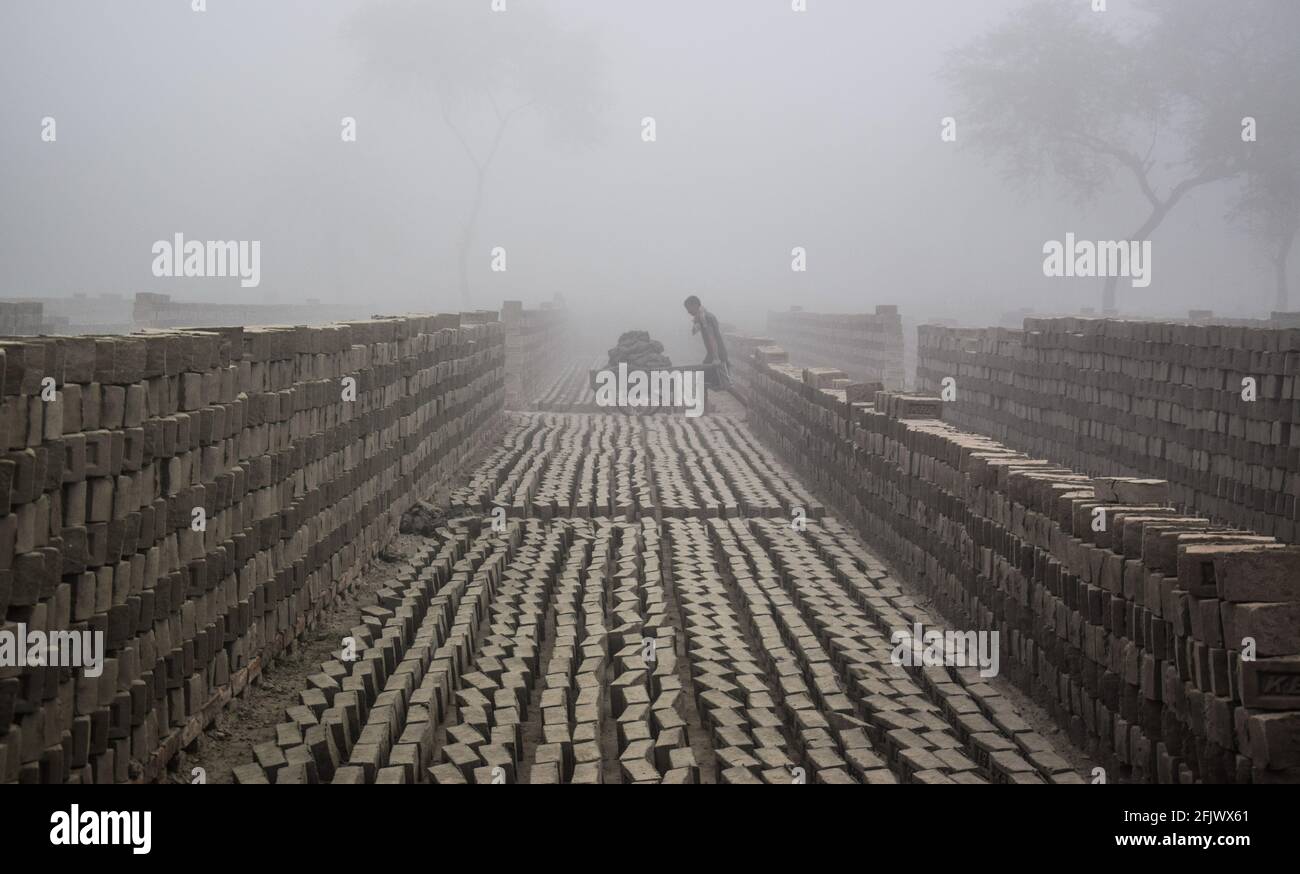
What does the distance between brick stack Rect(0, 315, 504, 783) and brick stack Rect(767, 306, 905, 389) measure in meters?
13.0

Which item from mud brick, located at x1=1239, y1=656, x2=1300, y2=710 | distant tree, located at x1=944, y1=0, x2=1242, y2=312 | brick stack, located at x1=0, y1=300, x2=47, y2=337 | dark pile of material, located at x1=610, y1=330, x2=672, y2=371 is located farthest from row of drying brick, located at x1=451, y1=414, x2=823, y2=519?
distant tree, located at x1=944, y1=0, x2=1242, y2=312

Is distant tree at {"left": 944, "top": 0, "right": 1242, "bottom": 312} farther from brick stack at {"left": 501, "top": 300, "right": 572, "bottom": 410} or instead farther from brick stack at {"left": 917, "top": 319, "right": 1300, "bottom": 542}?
brick stack at {"left": 917, "top": 319, "right": 1300, "bottom": 542}

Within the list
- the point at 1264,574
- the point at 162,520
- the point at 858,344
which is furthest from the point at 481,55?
the point at 1264,574

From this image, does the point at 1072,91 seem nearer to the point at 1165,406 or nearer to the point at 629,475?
the point at 1165,406

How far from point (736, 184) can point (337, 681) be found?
360 ft

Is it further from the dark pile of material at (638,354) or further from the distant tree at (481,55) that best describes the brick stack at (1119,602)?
the distant tree at (481,55)

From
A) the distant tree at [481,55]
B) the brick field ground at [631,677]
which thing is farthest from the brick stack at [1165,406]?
the distant tree at [481,55]

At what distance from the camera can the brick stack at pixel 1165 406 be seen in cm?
913

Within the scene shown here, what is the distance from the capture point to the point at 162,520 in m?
5.00

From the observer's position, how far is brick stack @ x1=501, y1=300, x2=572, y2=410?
19.9m

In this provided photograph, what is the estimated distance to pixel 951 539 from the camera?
7.43 m

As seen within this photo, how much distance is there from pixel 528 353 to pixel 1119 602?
58.6ft
